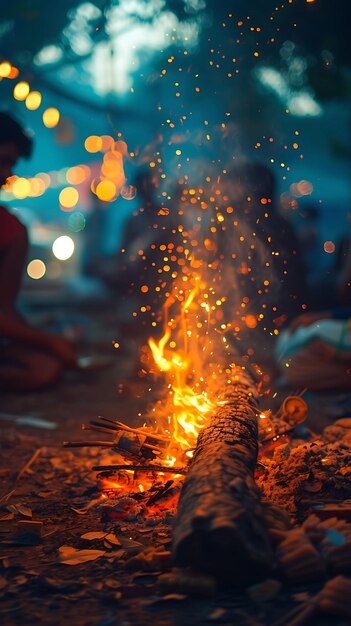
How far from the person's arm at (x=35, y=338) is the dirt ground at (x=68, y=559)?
1773mm

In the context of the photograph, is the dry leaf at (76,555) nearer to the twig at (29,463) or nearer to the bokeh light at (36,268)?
the twig at (29,463)

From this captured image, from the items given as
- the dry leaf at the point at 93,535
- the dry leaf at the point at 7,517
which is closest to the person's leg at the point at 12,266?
the dry leaf at the point at 7,517

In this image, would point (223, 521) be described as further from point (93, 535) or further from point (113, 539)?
point (93, 535)

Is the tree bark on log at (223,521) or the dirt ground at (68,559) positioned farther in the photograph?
the tree bark on log at (223,521)

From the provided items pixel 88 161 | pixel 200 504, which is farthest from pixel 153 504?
pixel 88 161

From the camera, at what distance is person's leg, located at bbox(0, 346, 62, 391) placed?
891 cm

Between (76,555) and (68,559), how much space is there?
58 millimetres

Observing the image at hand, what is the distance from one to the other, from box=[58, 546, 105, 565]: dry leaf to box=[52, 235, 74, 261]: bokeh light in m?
16.9

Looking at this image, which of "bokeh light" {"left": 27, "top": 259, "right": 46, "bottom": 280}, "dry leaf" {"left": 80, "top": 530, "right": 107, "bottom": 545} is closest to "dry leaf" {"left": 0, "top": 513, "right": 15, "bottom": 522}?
"dry leaf" {"left": 80, "top": 530, "right": 107, "bottom": 545}

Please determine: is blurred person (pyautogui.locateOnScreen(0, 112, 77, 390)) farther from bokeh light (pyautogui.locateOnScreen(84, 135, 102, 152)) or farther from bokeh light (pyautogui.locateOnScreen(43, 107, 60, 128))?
bokeh light (pyautogui.locateOnScreen(84, 135, 102, 152))

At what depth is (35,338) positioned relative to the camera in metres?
9.07

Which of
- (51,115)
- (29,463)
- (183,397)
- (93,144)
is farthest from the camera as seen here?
(93,144)

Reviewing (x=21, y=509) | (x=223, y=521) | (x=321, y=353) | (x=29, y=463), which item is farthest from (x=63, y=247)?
(x=223, y=521)

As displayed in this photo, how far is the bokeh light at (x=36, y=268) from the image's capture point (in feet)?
65.3
